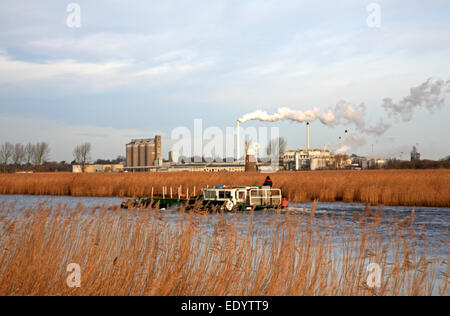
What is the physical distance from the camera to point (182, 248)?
8.18m

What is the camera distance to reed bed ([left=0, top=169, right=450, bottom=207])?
Result: 89.4 ft

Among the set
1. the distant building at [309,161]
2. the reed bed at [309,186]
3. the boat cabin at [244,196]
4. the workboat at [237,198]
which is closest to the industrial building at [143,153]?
the distant building at [309,161]

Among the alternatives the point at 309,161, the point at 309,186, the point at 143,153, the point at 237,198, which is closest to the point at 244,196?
the point at 237,198

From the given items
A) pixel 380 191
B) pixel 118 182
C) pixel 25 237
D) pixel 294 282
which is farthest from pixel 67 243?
pixel 118 182

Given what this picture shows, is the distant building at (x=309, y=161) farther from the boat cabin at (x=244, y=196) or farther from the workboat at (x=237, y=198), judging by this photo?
the workboat at (x=237, y=198)

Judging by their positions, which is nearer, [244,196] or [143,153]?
[244,196]

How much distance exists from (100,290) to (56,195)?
3584 centimetres

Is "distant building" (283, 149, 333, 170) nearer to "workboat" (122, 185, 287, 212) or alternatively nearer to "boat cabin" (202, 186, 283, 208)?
"boat cabin" (202, 186, 283, 208)

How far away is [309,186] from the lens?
32.2 meters

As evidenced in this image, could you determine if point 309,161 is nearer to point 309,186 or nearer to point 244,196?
point 309,186

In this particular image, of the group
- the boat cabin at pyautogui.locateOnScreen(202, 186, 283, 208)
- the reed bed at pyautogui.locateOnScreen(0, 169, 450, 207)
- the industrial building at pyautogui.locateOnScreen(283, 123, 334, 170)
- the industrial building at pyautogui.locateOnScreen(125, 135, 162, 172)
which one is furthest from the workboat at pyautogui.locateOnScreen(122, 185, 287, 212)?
the industrial building at pyautogui.locateOnScreen(125, 135, 162, 172)

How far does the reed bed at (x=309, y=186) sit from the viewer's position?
27234 millimetres

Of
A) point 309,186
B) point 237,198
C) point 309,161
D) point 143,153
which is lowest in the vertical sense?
point 237,198
